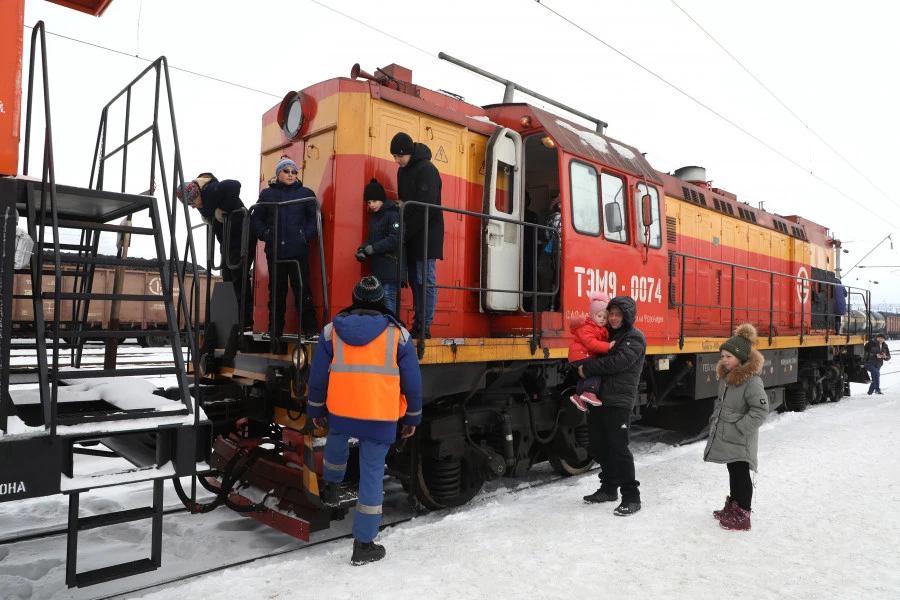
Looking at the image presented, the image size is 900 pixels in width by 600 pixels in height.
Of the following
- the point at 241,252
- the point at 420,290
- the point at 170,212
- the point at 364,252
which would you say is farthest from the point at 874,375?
the point at 170,212

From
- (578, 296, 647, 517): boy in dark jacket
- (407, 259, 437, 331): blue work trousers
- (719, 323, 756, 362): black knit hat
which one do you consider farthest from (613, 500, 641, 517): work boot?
(407, 259, 437, 331): blue work trousers

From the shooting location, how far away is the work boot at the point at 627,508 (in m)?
4.82

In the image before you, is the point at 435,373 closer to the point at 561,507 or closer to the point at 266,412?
the point at 266,412

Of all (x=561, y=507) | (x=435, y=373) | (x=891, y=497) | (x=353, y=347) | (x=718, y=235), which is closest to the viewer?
(x=353, y=347)

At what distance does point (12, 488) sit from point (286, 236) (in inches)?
95.5

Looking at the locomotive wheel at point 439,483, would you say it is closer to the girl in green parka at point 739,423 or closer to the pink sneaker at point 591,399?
the pink sneaker at point 591,399

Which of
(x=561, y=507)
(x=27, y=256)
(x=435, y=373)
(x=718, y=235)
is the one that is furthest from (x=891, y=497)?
(x=27, y=256)

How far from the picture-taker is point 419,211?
4574 millimetres

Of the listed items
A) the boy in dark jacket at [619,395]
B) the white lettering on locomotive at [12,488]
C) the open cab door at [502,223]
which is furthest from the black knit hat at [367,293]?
the boy in dark jacket at [619,395]

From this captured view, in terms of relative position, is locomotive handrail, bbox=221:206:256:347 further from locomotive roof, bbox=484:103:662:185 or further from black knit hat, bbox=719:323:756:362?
black knit hat, bbox=719:323:756:362

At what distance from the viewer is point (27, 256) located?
2.73 meters

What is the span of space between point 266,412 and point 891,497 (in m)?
5.41

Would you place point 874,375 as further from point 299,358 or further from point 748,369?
point 299,358

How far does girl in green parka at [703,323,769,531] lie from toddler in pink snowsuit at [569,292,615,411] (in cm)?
92
